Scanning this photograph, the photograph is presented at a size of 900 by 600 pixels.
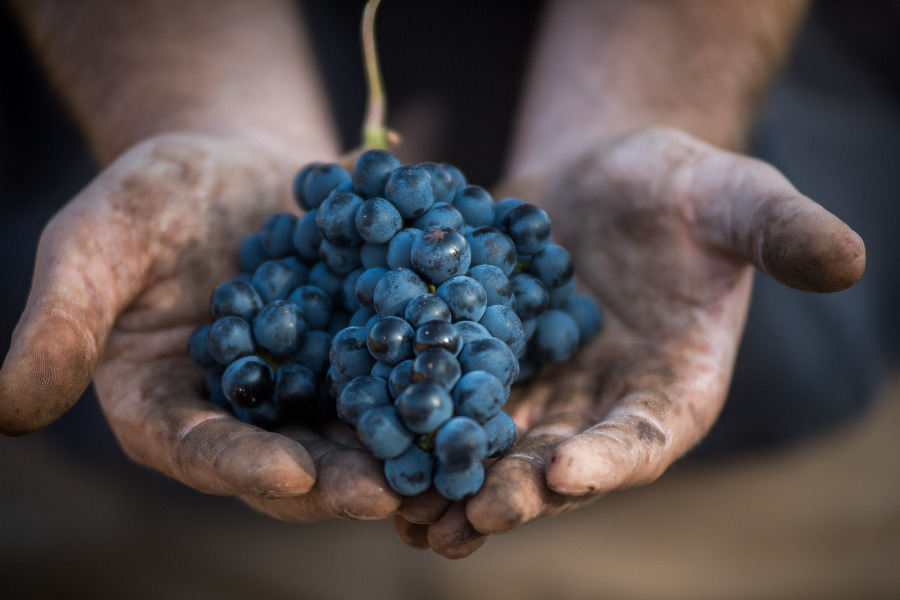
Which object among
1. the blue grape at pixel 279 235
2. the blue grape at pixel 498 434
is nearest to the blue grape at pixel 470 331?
the blue grape at pixel 498 434

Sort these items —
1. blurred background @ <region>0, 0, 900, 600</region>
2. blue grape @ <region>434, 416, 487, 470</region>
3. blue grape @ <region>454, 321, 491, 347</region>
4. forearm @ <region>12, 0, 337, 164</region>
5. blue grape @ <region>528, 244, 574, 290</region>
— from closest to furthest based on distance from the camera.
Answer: blue grape @ <region>434, 416, 487, 470</region>
blue grape @ <region>454, 321, 491, 347</region>
blue grape @ <region>528, 244, 574, 290</region>
forearm @ <region>12, 0, 337, 164</region>
blurred background @ <region>0, 0, 900, 600</region>

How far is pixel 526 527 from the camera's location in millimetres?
2672

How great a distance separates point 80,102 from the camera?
2.24 meters

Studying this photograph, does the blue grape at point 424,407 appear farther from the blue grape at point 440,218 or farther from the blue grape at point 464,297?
the blue grape at point 440,218

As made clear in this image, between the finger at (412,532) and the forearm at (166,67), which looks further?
the forearm at (166,67)

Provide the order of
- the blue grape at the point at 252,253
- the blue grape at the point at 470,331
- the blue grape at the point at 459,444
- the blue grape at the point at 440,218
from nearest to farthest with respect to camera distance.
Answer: the blue grape at the point at 459,444, the blue grape at the point at 470,331, the blue grape at the point at 440,218, the blue grape at the point at 252,253

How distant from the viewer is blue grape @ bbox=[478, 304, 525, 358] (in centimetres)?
107

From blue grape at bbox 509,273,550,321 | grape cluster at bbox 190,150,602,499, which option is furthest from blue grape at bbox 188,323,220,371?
blue grape at bbox 509,273,550,321

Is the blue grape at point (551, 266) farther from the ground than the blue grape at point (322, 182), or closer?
closer

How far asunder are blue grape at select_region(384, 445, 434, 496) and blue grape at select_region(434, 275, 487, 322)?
8.3 inches

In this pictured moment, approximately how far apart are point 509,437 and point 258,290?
0.53 metres

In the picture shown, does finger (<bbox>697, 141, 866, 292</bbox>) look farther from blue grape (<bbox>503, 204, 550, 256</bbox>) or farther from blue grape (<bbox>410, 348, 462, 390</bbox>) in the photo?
blue grape (<bbox>410, 348, 462, 390</bbox>)

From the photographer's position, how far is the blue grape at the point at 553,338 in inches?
50.8

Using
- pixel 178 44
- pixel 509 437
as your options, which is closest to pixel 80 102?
pixel 178 44
